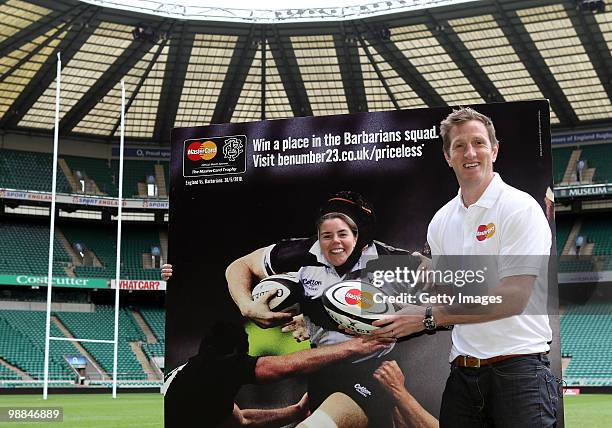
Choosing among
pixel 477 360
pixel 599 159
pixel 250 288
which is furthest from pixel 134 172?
pixel 477 360

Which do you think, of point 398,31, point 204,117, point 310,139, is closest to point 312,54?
point 398,31

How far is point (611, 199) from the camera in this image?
47.2 m

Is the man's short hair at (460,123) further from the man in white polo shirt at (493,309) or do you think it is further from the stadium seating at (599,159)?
the stadium seating at (599,159)

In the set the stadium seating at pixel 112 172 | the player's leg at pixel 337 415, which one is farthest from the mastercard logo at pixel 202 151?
the stadium seating at pixel 112 172

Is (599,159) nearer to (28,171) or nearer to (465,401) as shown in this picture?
(28,171)

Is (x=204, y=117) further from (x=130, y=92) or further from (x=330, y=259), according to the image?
(x=330, y=259)

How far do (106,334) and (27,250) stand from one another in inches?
298

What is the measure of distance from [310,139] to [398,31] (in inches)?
1250

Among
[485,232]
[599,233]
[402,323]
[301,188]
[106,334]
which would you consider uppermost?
[599,233]

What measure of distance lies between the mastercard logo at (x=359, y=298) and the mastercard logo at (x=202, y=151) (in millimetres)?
1900

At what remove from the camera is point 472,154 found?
5309 millimetres

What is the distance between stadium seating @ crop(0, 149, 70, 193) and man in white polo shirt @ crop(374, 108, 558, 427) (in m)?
45.6

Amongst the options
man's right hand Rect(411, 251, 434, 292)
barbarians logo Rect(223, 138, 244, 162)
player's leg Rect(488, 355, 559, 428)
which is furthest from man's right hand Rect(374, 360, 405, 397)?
barbarians logo Rect(223, 138, 244, 162)

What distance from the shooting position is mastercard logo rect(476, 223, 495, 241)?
5066mm
